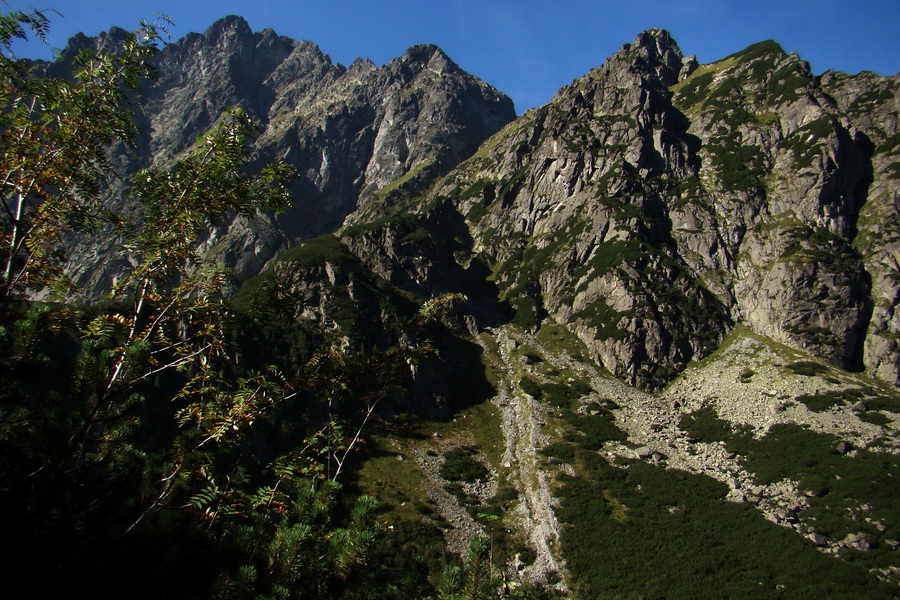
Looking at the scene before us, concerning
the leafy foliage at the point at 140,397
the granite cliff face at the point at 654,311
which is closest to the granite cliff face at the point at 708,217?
the granite cliff face at the point at 654,311

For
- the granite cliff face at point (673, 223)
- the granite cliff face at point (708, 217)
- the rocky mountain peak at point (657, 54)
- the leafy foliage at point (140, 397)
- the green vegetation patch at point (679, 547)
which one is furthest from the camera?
the rocky mountain peak at point (657, 54)

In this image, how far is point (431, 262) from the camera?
97.2 m

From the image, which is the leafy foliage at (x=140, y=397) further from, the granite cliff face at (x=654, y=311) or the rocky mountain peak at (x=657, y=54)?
the rocky mountain peak at (x=657, y=54)

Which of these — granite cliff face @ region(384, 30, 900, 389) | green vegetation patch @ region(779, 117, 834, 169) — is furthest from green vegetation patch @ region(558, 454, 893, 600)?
green vegetation patch @ region(779, 117, 834, 169)

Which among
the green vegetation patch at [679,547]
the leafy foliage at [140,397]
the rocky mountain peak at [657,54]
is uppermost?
the rocky mountain peak at [657,54]

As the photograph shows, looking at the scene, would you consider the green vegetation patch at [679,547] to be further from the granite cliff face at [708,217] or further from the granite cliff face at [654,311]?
the granite cliff face at [708,217]

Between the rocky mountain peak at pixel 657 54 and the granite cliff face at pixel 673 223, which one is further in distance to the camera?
the rocky mountain peak at pixel 657 54

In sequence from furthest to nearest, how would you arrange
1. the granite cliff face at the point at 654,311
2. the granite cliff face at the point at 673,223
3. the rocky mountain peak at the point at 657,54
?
the rocky mountain peak at the point at 657,54
the granite cliff face at the point at 673,223
the granite cliff face at the point at 654,311

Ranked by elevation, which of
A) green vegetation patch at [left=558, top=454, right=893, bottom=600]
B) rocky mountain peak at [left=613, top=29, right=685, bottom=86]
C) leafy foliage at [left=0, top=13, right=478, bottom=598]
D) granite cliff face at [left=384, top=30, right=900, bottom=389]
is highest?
rocky mountain peak at [left=613, top=29, right=685, bottom=86]

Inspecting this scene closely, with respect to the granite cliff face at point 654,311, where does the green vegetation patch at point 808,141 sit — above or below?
above

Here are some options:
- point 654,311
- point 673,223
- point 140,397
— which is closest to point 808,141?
point 673,223

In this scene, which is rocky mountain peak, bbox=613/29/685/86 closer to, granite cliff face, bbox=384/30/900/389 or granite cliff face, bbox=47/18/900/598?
granite cliff face, bbox=47/18/900/598

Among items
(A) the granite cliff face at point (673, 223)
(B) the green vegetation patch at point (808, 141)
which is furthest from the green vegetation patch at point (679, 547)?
(B) the green vegetation patch at point (808, 141)

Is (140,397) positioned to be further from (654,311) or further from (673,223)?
(673,223)
